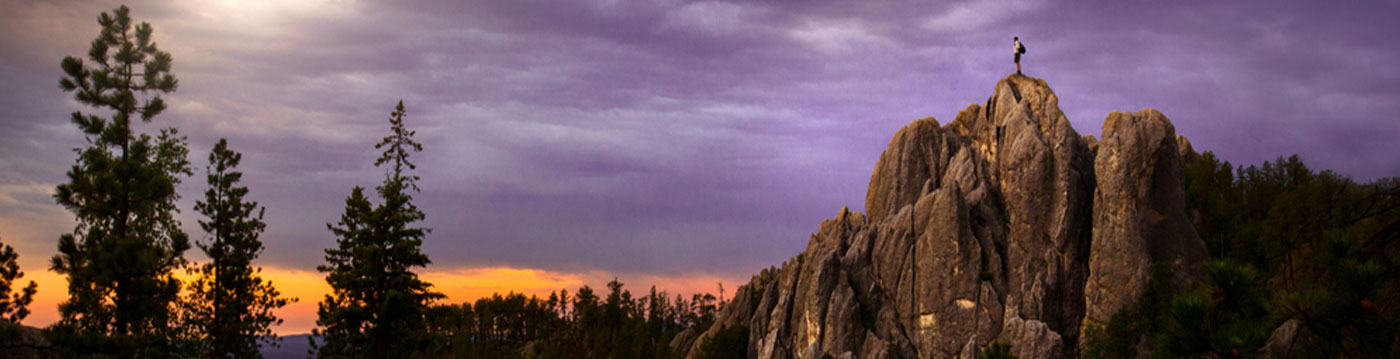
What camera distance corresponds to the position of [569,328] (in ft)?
579

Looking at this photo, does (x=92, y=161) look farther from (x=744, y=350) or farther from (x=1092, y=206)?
(x=744, y=350)

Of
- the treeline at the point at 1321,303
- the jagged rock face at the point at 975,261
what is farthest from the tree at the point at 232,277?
the jagged rock face at the point at 975,261

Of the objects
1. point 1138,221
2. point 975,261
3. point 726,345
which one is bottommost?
point 726,345

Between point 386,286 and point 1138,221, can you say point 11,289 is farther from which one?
point 1138,221

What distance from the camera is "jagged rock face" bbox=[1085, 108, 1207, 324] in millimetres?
88625

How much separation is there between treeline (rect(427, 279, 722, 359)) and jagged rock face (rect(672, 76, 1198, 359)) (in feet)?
103

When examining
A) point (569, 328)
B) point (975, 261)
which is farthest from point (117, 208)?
point (569, 328)

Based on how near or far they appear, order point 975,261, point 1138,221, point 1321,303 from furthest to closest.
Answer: point 975,261, point 1138,221, point 1321,303

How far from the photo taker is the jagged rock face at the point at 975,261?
316ft

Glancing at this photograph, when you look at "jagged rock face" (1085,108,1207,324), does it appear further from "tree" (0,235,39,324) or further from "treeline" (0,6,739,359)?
"tree" (0,235,39,324)

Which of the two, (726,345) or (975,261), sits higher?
(975,261)

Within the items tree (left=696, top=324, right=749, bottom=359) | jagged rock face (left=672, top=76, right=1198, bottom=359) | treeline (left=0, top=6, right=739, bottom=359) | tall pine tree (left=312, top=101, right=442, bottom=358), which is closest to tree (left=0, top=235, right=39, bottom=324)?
treeline (left=0, top=6, right=739, bottom=359)

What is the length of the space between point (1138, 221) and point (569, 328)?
113072mm

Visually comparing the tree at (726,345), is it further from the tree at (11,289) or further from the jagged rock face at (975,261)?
the tree at (11,289)
